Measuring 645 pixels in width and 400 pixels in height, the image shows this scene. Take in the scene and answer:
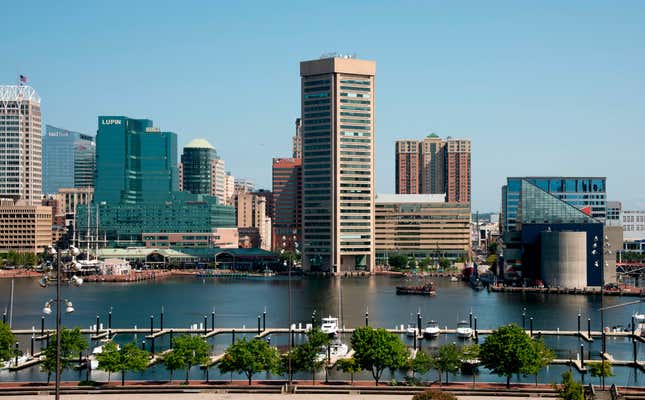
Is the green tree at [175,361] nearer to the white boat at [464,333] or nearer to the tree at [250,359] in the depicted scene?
the tree at [250,359]

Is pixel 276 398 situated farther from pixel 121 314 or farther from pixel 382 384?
pixel 121 314

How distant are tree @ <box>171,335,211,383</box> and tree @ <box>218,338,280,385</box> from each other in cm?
257

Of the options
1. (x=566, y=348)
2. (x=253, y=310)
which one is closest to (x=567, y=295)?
(x=253, y=310)

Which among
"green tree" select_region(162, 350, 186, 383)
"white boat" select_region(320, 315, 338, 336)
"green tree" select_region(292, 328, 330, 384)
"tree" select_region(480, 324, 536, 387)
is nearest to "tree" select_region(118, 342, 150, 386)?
"green tree" select_region(162, 350, 186, 383)

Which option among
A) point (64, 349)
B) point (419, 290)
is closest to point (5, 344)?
point (64, 349)

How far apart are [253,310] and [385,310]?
16.7 meters

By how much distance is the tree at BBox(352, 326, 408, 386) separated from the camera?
6788 centimetres

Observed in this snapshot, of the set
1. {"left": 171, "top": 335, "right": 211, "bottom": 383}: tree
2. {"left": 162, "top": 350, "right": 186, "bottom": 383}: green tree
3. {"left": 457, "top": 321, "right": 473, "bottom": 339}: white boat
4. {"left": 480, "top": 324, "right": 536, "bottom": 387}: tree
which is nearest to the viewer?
{"left": 480, "top": 324, "right": 536, "bottom": 387}: tree

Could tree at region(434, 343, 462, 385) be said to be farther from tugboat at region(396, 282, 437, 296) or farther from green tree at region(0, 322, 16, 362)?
tugboat at region(396, 282, 437, 296)

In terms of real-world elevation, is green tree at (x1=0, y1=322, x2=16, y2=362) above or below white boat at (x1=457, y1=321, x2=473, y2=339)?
above

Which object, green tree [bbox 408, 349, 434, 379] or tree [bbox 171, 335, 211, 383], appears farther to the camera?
tree [bbox 171, 335, 211, 383]

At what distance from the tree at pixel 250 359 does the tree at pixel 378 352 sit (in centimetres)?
581

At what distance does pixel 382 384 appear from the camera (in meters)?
65.7

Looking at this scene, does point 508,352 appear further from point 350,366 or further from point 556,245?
point 556,245
